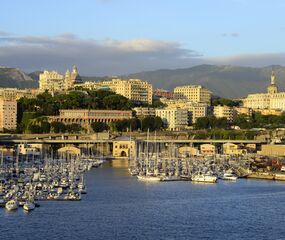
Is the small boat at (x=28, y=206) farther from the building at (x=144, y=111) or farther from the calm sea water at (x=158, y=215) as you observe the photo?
the building at (x=144, y=111)

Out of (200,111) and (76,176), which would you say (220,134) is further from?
(76,176)

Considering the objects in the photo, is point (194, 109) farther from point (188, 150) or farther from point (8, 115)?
point (188, 150)

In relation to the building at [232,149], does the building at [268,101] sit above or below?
above

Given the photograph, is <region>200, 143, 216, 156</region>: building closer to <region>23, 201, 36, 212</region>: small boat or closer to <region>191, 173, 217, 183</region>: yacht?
<region>191, 173, 217, 183</region>: yacht

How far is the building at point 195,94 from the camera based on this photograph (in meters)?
95.3

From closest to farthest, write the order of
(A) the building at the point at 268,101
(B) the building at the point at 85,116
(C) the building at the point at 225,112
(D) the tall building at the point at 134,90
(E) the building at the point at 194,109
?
(B) the building at the point at 85,116 → (E) the building at the point at 194,109 → (C) the building at the point at 225,112 → (D) the tall building at the point at 134,90 → (A) the building at the point at 268,101

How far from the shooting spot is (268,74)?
192m

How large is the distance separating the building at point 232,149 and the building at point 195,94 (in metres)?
36.7

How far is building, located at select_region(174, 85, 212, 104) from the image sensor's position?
95.3m

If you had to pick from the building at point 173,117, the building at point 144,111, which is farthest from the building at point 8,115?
the building at point 173,117

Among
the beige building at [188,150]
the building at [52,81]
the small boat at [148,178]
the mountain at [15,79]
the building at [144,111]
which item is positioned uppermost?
the mountain at [15,79]

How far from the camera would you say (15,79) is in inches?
6476

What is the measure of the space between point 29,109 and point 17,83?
295ft

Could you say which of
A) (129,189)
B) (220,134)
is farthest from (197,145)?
(129,189)
